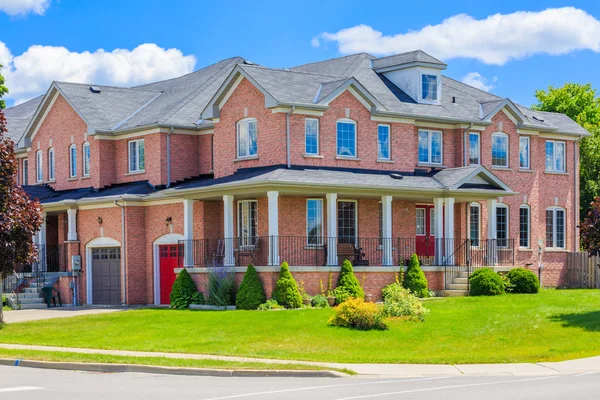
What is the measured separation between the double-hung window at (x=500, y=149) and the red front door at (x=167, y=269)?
14.2 m

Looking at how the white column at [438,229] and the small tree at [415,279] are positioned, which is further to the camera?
the white column at [438,229]

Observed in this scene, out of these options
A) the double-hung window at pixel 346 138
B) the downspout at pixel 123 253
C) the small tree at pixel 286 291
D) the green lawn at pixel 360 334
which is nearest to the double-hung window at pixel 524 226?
the double-hung window at pixel 346 138

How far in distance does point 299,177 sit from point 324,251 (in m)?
3.28

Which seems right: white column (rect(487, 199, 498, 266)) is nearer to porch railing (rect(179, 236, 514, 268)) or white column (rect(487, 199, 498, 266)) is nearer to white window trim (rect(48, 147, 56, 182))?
porch railing (rect(179, 236, 514, 268))

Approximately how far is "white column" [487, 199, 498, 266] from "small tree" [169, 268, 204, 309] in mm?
12195

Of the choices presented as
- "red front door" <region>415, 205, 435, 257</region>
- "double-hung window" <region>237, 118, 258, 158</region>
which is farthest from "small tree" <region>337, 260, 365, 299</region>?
"red front door" <region>415, 205, 435, 257</region>

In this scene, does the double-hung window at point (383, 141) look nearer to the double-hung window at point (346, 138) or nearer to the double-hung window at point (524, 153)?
the double-hung window at point (346, 138)

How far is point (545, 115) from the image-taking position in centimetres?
4603

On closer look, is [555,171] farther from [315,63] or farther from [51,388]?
[51,388]

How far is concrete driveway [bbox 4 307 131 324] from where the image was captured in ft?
108

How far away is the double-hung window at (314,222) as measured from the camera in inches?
1390

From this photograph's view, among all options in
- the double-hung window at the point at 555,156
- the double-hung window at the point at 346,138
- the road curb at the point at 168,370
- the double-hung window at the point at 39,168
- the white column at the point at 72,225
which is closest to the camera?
the road curb at the point at 168,370

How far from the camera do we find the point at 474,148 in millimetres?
→ 40875

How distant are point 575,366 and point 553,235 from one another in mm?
24415
